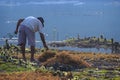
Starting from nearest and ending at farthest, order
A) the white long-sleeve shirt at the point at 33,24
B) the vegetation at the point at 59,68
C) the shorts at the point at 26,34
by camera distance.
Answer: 1. the vegetation at the point at 59,68
2. the white long-sleeve shirt at the point at 33,24
3. the shorts at the point at 26,34

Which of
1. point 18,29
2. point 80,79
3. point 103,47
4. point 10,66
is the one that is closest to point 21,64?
point 10,66

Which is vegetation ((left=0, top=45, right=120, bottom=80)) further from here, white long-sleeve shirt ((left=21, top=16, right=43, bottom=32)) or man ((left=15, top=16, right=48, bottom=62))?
white long-sleeve shirt ((left=21, top=16, right=43, bottom=32))

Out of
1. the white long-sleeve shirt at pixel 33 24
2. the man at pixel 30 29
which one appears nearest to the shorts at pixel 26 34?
the man at pixel 30 29

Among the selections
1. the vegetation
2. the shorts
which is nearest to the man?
the shorts

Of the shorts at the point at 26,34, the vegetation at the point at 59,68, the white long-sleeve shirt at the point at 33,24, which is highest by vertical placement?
the white long-sleeve shirt at the point at 33,24

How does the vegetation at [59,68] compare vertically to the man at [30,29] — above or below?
below

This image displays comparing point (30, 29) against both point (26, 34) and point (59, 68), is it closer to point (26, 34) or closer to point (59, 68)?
point (26, 34)

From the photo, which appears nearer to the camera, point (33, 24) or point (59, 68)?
point (59, 68)

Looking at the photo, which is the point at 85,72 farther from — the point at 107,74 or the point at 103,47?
the point at 103,47

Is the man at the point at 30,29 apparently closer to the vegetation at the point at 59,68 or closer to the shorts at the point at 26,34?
the shorts at the point at 26,34

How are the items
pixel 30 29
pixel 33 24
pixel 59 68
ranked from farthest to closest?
pixel 30 29, pixel 33 24, pixel 59 68

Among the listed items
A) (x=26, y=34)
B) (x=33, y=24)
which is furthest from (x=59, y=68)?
(x=26, y=34)

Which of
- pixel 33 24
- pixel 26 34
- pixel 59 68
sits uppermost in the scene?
pixel 33 24

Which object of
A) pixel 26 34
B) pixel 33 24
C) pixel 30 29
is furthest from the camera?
pixel 26 34
